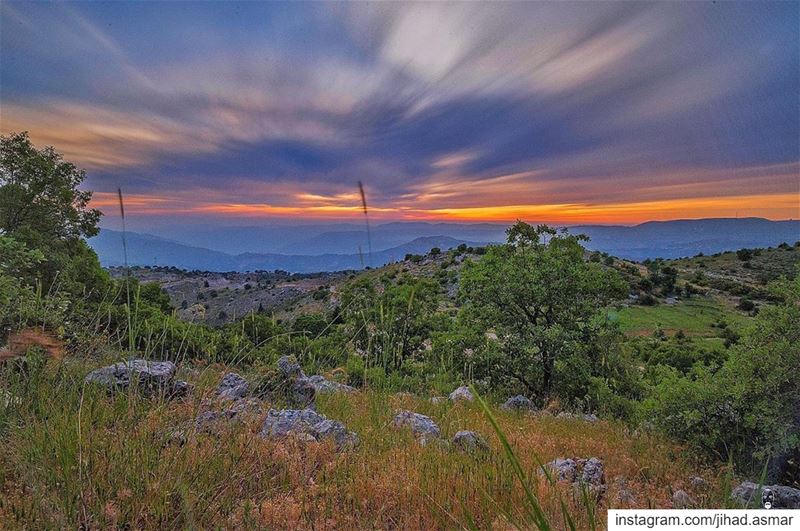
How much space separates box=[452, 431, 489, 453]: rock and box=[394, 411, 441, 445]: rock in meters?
0.39

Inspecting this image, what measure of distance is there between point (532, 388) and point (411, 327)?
20.6 ft

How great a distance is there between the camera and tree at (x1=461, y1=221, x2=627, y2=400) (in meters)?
14.1

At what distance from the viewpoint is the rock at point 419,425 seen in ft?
18.1

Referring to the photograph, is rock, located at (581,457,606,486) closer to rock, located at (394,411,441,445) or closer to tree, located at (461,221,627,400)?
rock, located at (394,411,441,445)

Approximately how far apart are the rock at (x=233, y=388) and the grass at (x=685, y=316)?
125 feet

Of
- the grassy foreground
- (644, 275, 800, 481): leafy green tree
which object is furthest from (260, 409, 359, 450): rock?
(644, 275, 800, 481): leafy green tree

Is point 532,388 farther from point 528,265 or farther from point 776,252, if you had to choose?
point 776,252

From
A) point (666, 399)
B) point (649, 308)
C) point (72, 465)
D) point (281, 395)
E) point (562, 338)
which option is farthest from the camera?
point (649, 308)

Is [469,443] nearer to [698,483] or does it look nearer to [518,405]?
[698,483]

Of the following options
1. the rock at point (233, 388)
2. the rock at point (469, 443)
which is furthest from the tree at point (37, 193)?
the rock at point (469, 443)

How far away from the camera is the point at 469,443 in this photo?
17.0 ft

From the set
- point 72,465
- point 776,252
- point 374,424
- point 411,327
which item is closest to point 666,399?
point 374,424

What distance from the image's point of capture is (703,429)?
24.4ft

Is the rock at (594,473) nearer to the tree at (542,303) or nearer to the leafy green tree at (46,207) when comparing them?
the tree at (542,303)
